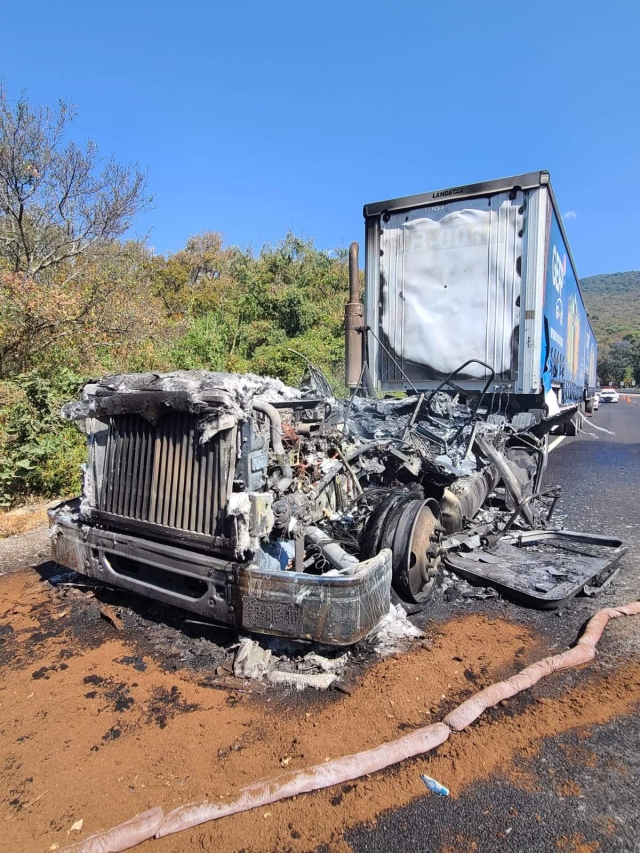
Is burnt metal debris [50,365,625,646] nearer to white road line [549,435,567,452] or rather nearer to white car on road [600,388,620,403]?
white road line [549,435,567,452]

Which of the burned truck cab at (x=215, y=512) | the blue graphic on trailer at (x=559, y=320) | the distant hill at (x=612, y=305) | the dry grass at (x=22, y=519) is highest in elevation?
the distant hill at (x=612, y=305)

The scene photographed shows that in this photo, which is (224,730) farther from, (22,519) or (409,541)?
(22,519)

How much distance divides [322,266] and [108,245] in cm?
941

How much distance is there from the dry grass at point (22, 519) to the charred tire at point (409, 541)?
13.6ft

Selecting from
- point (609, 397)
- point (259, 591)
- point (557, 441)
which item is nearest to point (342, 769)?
point (259, 591)

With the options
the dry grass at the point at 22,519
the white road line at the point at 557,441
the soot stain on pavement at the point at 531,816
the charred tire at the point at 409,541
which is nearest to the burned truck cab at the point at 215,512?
the charred tire at the point at 409,541

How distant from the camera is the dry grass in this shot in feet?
17.7

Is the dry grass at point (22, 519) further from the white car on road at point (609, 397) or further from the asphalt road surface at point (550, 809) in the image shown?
the white car on road at point (609, 397)

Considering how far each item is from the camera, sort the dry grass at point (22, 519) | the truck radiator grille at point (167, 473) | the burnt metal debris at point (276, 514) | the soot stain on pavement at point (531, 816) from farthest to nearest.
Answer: the dry grass at point (22, 519) → the truck radiator grille at point (167, 473) → the burnt metal debris at point (276, 514) → the soot stain on pavement at point (531, 816)

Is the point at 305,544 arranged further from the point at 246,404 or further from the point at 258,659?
the point at 246,404

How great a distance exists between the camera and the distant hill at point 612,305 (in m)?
80.7

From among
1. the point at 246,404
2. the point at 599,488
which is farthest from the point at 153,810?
the point at 599,488

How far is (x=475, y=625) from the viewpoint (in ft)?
10.8

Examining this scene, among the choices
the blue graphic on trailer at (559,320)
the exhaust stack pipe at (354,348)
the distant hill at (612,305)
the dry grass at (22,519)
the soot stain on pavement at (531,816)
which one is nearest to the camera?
the soot stain on pavement at (531,816)
